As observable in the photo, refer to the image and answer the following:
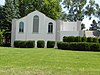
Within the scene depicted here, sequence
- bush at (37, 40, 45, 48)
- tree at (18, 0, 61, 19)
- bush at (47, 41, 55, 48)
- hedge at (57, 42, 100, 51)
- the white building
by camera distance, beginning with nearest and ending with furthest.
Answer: hedge at (57, 42, 100, 51)
bush at (37, 40, 45, 48)
bush at (47, 41, 55, 48)
the white building
tree at (18, 0, 61, 19)

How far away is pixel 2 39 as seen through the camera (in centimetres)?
5516

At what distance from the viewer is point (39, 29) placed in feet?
163

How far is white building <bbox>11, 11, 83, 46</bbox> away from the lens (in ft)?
162

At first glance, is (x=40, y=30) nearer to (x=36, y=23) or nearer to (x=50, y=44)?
(x=36, y=23)

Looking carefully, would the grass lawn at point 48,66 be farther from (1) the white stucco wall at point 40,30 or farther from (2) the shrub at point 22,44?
(1) the white stucco wall at point 40,30

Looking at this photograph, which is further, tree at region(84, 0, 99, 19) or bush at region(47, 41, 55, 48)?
tree at region(84, 0, 99, 19)

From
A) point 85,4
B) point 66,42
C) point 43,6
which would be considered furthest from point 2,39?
point 85,4

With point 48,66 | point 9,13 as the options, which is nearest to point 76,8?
point 9,13

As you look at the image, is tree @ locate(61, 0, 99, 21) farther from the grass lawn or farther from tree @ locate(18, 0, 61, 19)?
the grass lawn

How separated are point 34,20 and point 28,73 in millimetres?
39410

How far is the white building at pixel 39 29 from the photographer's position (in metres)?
49.3

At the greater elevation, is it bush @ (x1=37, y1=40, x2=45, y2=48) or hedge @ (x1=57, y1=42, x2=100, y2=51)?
bush @ (x1=37, y1=40, x2=45, y2=48)

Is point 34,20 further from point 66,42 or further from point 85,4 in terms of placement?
point 85,4

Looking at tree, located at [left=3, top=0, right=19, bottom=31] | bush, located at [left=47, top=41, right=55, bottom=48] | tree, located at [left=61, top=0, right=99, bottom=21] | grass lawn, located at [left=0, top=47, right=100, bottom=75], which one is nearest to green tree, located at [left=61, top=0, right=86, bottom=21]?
tree, located at [left=61, top=0, right=99, bottom=21]
